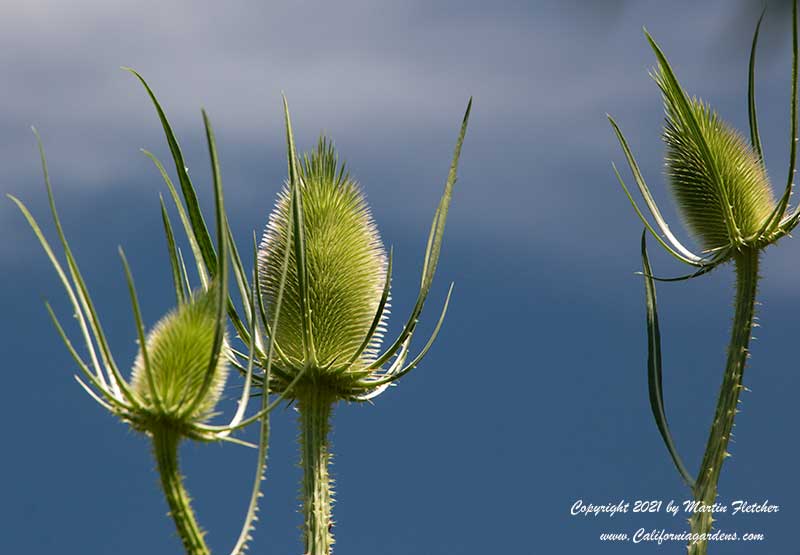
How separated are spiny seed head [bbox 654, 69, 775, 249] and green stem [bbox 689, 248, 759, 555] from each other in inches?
7.3

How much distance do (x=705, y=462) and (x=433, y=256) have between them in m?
1.63

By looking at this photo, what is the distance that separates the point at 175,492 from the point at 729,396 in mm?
2820

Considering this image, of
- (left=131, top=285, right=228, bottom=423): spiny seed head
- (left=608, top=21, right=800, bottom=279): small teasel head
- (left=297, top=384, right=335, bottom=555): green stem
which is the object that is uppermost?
(left=608, top=21, right=800, bottom=279): small teasel head

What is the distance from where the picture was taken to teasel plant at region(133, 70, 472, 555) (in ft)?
14.8

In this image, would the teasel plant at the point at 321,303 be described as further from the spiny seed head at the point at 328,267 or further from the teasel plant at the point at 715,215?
the teasel plant at the point at 715,215

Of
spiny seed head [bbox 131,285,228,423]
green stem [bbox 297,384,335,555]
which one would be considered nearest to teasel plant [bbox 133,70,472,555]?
green stem [bbox 297,384,335,555]

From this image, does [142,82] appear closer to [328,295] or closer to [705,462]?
[328,295]

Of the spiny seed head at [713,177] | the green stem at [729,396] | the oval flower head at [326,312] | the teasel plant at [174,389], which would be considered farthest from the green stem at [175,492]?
the spiny seed head at [713,177]

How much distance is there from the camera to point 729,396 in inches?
197

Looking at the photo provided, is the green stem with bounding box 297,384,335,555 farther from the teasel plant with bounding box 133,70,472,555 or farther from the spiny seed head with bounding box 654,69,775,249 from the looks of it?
the spiny seed head with bounding box 654,69,775,249

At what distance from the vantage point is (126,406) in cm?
333

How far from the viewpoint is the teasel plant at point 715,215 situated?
495cm

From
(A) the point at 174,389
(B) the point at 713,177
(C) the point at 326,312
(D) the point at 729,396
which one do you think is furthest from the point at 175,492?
(B) the point at 713,177

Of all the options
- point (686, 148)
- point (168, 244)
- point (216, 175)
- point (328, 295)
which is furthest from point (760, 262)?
point (216, 175)
